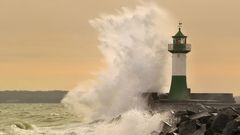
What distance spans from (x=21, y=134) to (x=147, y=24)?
25.7 ft

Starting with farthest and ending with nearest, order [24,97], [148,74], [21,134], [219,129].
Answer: [24,97], [148,74], [21,134], [219,129]

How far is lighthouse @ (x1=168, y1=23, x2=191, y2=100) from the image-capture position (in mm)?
20359

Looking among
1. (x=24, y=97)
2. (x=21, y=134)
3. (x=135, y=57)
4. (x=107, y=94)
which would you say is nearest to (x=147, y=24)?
(x=135, y=57)

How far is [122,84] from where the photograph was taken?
2289 centimetres

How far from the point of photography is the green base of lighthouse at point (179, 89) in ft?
67.6

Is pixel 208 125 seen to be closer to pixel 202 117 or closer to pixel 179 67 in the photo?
pixel 202 117

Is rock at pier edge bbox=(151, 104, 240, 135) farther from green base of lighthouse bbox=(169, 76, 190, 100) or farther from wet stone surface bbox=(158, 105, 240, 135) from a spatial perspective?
green base of lighthouse bbox=(169, 76, 190, 100)

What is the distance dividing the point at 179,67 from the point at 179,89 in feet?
2.86

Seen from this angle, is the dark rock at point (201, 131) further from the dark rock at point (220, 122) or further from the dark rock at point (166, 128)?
the dark rock at point (166, 128)

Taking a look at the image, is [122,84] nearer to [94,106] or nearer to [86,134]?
[94,106]

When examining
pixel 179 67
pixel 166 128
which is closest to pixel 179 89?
pixel 179 67

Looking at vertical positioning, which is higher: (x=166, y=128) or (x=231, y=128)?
(x=166, y=128)

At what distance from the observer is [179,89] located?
68.2 ft

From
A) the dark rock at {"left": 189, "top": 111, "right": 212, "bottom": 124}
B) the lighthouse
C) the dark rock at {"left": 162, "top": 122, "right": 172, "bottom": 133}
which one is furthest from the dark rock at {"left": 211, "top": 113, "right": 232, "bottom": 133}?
the lighthouse
